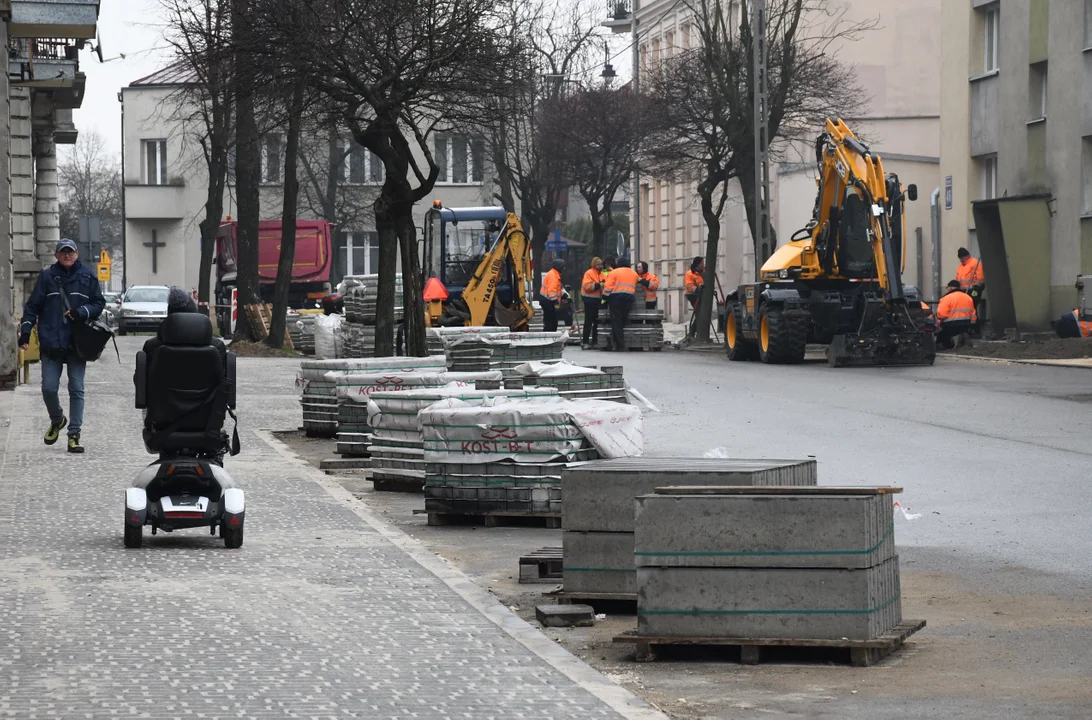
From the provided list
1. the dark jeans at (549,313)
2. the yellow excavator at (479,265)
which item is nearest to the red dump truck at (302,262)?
the dark jeans at (549,313)

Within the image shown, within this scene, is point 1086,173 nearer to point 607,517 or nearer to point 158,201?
point 607,517

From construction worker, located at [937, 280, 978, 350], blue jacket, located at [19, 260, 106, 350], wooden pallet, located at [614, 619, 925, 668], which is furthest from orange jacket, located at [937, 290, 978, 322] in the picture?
wooden pallet, located at [614, 619, 925, 668]

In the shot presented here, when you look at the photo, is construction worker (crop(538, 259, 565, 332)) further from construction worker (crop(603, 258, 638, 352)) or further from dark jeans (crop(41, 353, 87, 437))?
dark jeans (crop(41, 353, 87, 437))

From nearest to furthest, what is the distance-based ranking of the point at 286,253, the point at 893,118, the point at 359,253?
the point at 286,253
the point at 893,118
the point at 359,253

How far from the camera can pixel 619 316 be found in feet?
122

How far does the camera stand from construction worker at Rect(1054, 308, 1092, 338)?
3206 cm

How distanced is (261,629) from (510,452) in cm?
395

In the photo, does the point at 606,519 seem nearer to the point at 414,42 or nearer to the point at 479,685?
the point at 479,685

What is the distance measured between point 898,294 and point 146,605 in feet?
69.8

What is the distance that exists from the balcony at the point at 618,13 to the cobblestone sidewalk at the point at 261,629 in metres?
53.9

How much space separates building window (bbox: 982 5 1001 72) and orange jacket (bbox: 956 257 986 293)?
503 centimetres

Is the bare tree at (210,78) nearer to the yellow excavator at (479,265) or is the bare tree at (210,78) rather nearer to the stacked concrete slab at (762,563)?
the yellow excavator at (479,265)

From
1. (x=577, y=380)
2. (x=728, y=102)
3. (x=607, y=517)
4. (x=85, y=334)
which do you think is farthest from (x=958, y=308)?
(x=607, y=517)

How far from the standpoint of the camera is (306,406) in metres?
17.4
